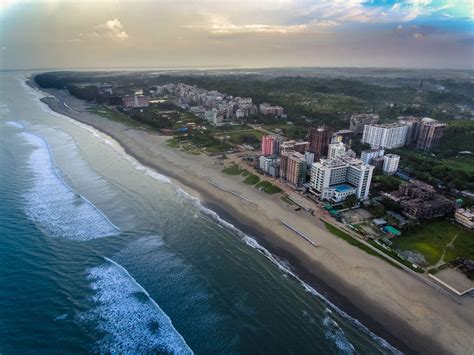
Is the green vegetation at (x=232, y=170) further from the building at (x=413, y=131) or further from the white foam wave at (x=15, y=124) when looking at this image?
the white foam wave at (x=15, y=124)

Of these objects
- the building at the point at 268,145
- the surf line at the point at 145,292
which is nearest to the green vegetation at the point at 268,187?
the building at the point at 268,145

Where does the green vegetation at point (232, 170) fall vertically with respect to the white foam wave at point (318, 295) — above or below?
above

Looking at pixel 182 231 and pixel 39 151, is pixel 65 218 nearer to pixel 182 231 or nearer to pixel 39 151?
pixel 182 231

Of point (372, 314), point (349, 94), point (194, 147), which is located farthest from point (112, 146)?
point (349, 94)

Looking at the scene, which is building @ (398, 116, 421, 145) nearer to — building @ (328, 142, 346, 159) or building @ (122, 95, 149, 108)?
building @ (328, 142, 346, 159)

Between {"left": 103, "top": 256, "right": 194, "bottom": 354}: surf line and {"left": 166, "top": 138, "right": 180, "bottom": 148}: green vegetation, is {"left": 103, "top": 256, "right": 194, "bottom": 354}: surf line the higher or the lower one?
the higher one

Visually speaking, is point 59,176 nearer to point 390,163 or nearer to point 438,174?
point 390,163

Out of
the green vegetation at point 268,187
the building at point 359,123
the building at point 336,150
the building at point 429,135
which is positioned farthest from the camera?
the building at point 359,123

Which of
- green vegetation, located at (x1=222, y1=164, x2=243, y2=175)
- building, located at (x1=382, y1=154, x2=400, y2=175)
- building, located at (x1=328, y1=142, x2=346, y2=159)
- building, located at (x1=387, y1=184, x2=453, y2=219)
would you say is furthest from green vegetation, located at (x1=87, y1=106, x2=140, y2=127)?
building, located at (x1=387, y1=184, x2=453, y2=219)
